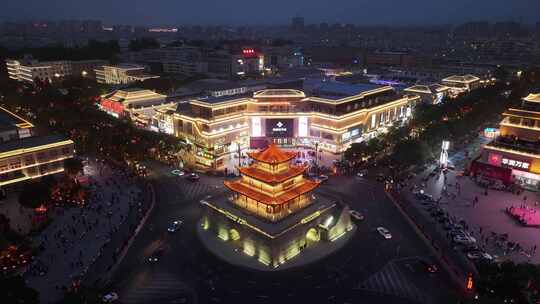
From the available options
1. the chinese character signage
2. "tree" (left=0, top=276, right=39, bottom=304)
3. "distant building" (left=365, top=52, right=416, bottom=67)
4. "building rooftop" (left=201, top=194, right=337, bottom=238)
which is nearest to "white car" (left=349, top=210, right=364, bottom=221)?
"building rooftop" (left=201, top=194, right=337, bottom=238)

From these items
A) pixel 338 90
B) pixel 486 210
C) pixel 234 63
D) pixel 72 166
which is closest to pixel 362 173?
pixel 486 210

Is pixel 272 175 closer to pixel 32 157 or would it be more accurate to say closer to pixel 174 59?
pixel 32 157

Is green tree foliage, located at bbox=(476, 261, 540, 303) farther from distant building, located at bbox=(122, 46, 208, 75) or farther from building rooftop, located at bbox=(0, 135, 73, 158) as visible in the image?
distant building, located at bbox=(122, 46, 208, 75)

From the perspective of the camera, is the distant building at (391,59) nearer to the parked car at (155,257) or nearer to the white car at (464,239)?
the white car at (464,239)

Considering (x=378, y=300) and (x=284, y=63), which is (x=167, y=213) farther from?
(x=284, y=63)

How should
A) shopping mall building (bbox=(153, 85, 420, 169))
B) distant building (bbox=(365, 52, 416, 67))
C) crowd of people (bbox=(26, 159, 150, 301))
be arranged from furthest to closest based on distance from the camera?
distant building (bbox=(365, 52, 416, 67)) → shopping mall building (bbox=(153, 85, 420, 169)) → crowd of people (bbox=(26, 159, 150, 301))

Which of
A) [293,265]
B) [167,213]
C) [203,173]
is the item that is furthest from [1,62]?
[293,265]
